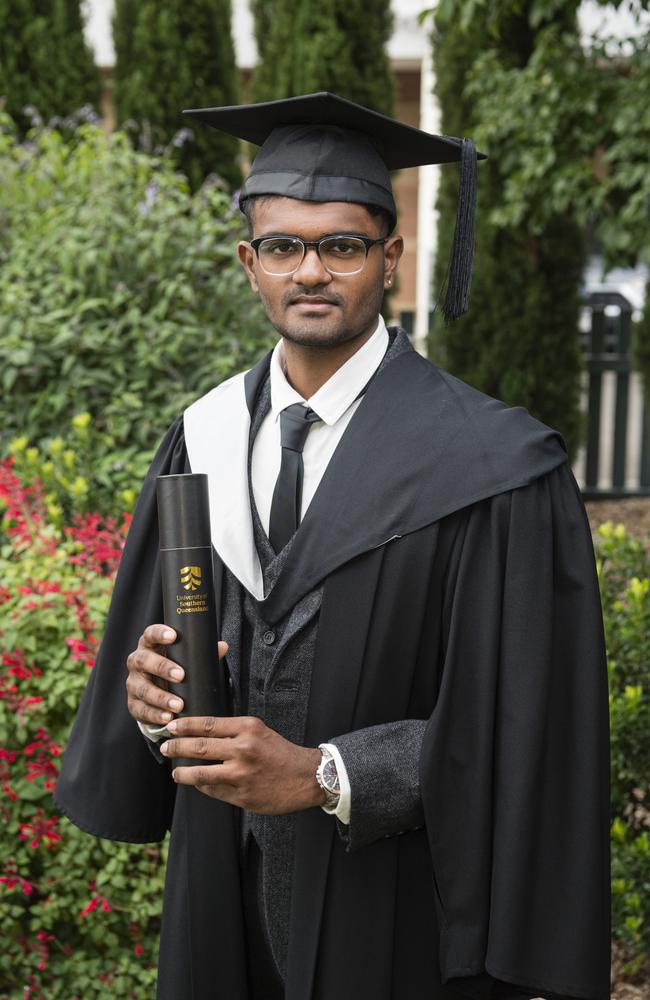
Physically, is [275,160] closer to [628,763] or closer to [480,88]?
[628,763]

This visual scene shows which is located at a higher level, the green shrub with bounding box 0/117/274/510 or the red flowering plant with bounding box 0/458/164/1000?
the green shrub with bounding box 0/117/274/510

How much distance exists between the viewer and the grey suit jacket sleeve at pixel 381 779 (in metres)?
1.61

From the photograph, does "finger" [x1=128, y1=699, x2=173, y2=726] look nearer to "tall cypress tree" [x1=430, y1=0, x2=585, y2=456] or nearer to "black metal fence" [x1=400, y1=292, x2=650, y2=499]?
"tall cypress tree" [x1=430, y1=0, x2=585, y2=456]

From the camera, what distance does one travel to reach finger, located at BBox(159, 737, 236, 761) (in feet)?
4.85

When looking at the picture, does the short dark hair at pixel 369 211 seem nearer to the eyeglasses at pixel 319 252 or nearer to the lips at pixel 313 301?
the eyeglasses at pixel 319 252

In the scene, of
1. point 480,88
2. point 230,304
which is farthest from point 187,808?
point 480,88

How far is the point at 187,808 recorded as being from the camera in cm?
186

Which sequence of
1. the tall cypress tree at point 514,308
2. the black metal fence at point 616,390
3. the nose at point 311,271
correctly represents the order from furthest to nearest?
the black metal fence at point 616,390 < the tall cypress tree at point 514,308 < the nose at point 311,271

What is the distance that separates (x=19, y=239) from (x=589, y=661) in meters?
4.13

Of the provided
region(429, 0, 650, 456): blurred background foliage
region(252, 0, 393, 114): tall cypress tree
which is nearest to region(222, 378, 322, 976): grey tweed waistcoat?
region(429, 0, 650, 456): blurred background foliage

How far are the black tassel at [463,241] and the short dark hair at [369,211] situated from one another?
0.11 m

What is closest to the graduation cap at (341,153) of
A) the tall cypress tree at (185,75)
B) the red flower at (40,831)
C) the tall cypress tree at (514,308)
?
the red flower at (40,831)

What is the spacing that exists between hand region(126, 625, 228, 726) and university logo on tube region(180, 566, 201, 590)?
0.07m

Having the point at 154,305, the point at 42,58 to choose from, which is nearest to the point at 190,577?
the point at 154,305
